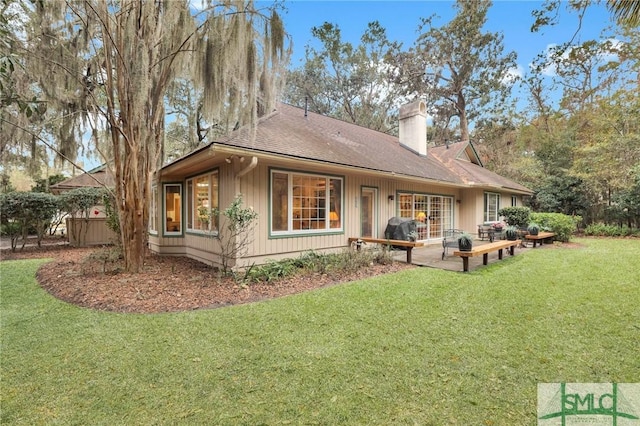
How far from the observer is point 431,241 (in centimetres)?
1155

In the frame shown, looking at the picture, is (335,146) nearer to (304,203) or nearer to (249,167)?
(304,203)

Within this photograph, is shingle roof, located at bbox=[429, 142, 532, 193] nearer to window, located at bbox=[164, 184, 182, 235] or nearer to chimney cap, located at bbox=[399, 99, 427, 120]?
chimney cap, located at bbox=[399, 99, 427, 120]

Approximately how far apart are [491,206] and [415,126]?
5.28m

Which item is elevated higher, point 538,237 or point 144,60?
point 144,60

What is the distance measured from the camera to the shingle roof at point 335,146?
22.4 feet

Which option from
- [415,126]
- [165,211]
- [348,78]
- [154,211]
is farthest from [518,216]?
[348,78]

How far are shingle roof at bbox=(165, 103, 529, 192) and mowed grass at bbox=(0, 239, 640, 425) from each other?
3.43 m

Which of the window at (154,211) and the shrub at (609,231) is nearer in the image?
the window at (154,211)

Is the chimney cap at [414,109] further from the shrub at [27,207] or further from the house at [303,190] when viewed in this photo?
the shrub at [27,207]

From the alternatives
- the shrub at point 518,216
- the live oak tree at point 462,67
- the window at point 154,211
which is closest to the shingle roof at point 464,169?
the shrub at point 518,216

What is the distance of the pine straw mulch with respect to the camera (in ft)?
15.7

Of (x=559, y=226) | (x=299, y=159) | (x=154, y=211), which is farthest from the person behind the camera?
(x=559, y=226)

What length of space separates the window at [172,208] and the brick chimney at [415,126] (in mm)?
10477

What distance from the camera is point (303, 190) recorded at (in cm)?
761
